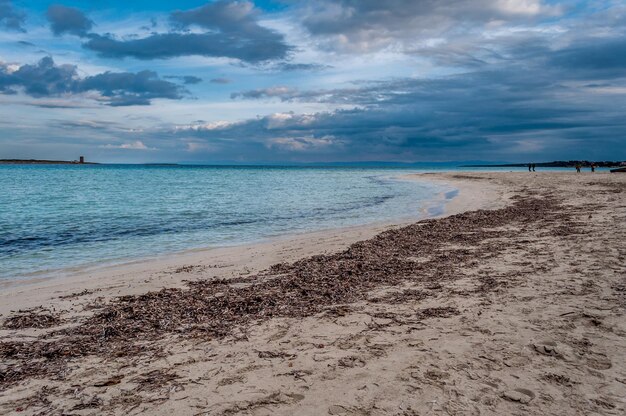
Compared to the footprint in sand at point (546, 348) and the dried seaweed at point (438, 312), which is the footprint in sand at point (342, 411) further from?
the dried seaweed at point (438, 312)

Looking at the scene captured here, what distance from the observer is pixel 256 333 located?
6465 mm

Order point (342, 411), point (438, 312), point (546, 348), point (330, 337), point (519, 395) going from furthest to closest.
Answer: point (438, 312), point (330, 337), point (546, 348), point (519, 395), point (342, 411)

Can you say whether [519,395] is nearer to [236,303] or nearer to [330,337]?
[330,337]

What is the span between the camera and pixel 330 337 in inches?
243

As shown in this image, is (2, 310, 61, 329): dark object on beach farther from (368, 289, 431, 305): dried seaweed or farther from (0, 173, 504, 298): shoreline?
(368, 289, 431, 305): dried seaweed

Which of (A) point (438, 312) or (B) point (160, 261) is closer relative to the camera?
(A) point (438, 312)

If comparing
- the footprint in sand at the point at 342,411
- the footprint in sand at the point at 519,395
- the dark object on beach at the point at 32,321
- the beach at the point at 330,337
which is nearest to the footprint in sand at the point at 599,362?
the beach at the point at 330,337

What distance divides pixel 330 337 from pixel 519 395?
2.64m

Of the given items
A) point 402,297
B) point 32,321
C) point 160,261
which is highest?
point 402,297

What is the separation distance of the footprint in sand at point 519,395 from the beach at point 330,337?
0.8 inches

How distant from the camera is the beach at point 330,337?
4523mm

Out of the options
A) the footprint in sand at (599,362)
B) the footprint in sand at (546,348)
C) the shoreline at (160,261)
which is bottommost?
the shoreline at (160,261)

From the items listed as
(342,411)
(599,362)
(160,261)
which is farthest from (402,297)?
(160,261)

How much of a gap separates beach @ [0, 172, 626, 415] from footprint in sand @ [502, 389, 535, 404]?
0.02m
